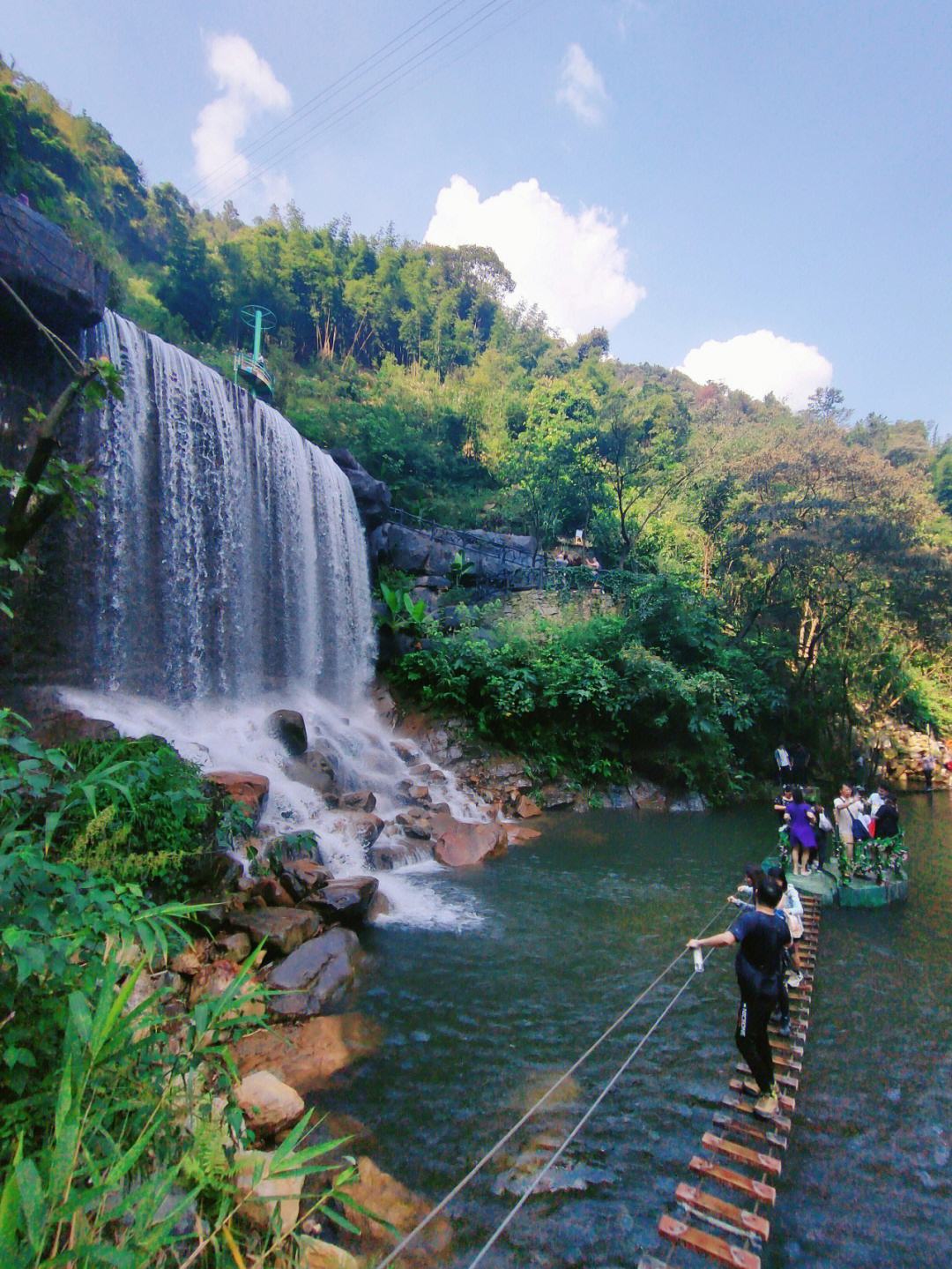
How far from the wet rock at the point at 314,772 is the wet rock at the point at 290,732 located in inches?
7.0

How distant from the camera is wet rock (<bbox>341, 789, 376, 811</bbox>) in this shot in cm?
965

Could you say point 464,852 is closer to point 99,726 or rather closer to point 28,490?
point 99,726

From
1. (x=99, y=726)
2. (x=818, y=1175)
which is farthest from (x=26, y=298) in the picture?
(x=818, y=1175)

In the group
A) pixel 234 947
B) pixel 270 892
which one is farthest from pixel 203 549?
pixel 234 947

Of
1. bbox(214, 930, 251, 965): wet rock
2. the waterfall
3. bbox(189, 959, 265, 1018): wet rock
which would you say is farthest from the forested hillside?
bbox(189, 959, 265, 1018): wet rock

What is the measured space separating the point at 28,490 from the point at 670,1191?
515cm

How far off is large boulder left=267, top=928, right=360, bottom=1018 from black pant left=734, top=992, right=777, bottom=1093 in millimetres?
3171

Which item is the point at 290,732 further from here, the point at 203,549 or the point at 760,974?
the point at 760,974

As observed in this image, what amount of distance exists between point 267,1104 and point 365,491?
15695 mm

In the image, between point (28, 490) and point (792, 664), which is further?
point (792, 664)

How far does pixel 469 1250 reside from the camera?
3.03 meters

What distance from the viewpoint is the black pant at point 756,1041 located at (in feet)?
12.3

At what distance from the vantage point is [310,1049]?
15.1 ft

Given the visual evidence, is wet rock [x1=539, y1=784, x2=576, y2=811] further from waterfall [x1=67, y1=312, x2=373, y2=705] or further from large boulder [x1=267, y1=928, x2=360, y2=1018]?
large boulder [x1=267, y1=928, x2=360, y2=1018]
